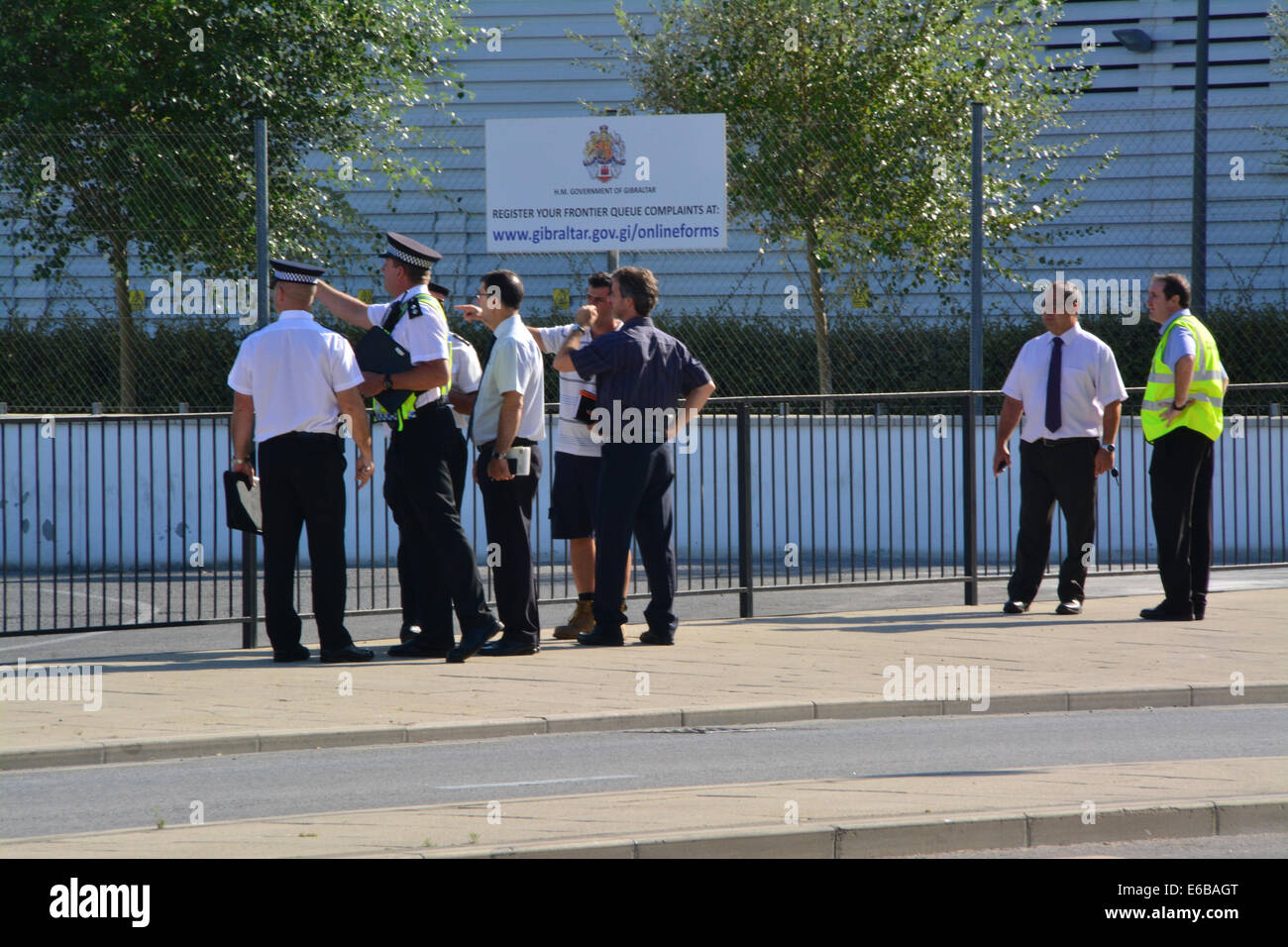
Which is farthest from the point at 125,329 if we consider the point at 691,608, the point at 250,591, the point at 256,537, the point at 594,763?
the point at 594,763

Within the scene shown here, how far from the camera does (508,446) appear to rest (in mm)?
8969

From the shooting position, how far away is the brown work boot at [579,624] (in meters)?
10.1

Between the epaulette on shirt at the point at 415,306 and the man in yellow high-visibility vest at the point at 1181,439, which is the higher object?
the epaulette on shirt at the point at 415,306

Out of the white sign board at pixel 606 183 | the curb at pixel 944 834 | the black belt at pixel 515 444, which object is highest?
the white sign board at pixel 606 183

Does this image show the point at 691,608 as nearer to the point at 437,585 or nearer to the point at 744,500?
the point at 744,500

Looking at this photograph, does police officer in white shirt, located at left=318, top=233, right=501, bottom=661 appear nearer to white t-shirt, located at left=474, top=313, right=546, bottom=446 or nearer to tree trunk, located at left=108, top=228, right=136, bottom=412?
white t-shirt, located at left=474, top=313, right=546, bottom=446

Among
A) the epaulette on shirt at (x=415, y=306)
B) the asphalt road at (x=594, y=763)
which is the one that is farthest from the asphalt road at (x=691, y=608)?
the asphalt road at (x=594, y=763)

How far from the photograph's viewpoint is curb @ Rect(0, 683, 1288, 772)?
22.7 ft

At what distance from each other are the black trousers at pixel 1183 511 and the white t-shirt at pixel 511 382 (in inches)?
152
